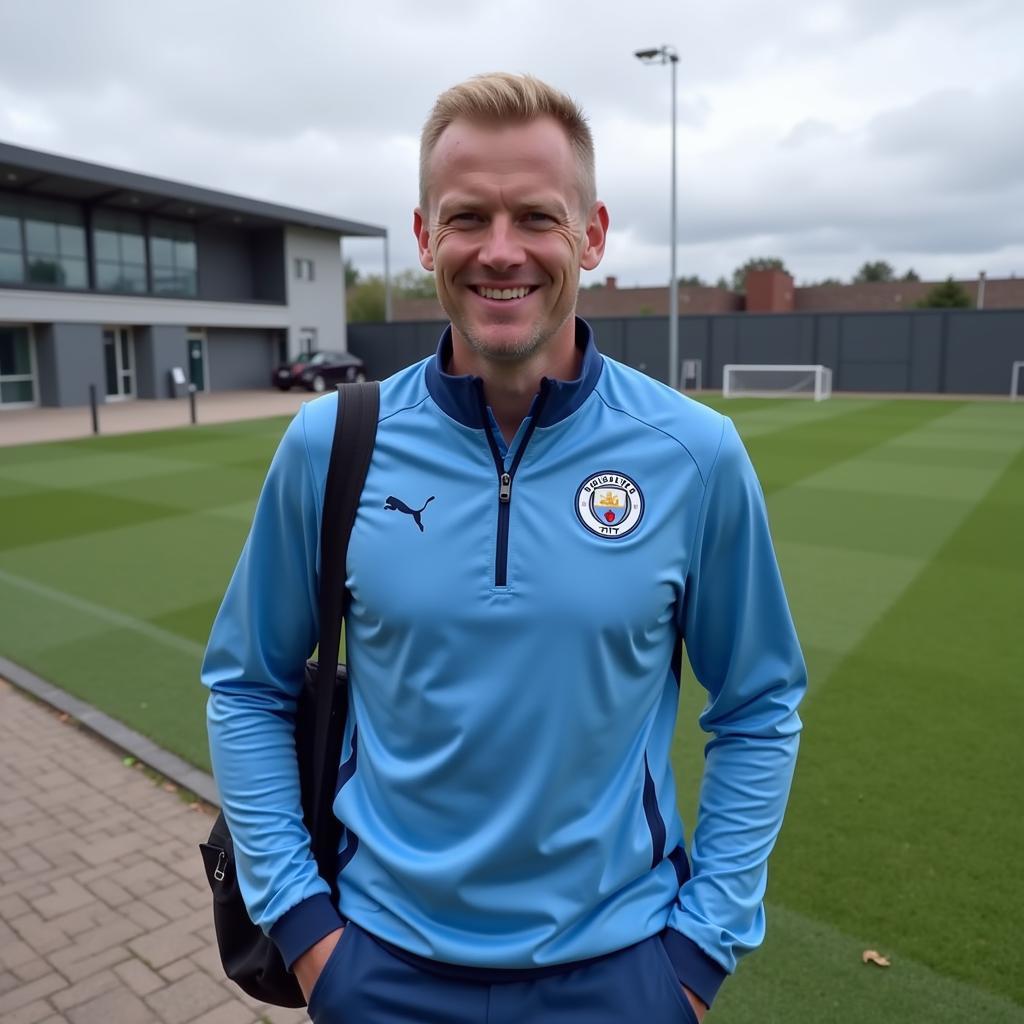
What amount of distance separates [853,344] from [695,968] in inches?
1428

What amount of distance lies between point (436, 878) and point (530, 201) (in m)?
1.21

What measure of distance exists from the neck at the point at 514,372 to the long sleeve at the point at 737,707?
356 mm

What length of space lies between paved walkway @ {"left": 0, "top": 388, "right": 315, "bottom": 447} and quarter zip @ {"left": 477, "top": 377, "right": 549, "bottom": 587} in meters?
19.9

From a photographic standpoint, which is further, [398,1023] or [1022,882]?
[1022,882]

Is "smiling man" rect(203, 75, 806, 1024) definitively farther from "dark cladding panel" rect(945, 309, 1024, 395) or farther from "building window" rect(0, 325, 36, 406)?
"dark cladding panel" rect(945, 309, 1024, 395)

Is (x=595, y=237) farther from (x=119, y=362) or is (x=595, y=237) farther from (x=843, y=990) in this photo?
(x=119, y=362)

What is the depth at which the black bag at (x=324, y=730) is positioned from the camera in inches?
70.5

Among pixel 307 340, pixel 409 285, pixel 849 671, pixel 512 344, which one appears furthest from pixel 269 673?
pixel 409 285

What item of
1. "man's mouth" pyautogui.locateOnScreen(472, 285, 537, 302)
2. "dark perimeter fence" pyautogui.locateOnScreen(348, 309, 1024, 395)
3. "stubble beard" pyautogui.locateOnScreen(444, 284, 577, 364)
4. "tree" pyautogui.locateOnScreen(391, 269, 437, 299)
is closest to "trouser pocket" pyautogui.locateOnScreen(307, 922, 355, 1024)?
"stubble beard" pyautogui.locateOnScreen(444, 284, 577, 364)

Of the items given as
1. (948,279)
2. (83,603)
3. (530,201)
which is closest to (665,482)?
(530,201)

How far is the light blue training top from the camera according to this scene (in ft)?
5.36

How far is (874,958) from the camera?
10.7ft

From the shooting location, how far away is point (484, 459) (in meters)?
1.77

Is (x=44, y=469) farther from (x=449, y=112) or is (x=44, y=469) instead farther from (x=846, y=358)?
(x=846, y=358)
